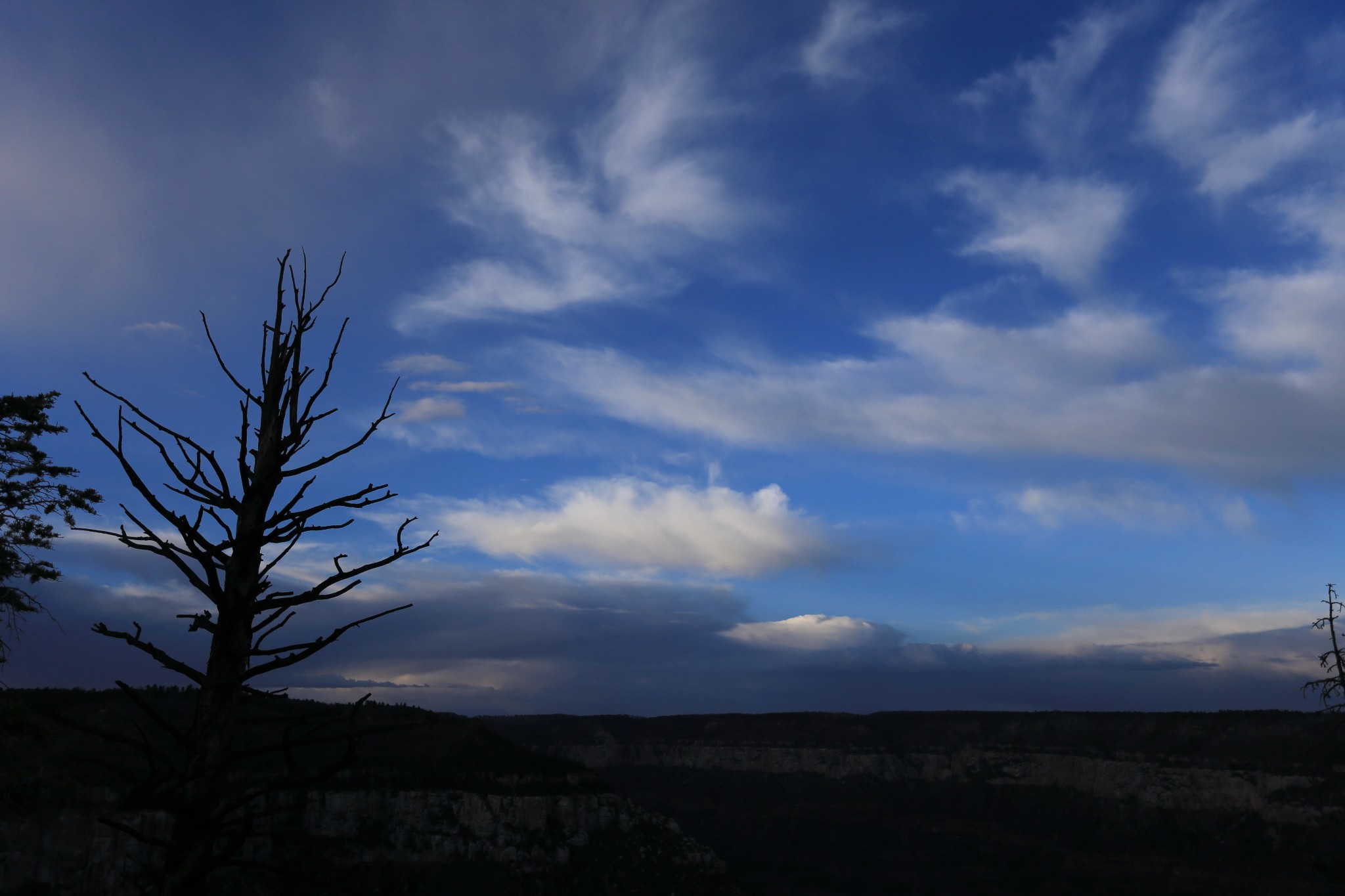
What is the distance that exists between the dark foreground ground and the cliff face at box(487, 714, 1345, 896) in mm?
405

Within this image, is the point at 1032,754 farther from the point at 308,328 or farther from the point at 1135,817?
the point at 308,328

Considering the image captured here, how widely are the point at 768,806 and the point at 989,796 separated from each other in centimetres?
3791

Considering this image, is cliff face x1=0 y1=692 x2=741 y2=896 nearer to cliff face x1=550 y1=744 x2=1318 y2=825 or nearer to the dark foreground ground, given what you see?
the dark foreground ground

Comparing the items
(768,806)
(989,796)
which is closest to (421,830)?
(768,806)

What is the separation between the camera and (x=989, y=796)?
5482 inches

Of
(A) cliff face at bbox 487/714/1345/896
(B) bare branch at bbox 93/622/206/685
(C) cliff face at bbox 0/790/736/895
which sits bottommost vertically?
(A) cliff face at bbox 487/714/1345/896

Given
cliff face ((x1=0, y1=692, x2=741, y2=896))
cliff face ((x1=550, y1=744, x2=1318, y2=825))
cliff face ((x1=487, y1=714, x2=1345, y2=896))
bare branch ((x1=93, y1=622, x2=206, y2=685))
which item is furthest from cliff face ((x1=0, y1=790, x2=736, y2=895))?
cliff face ((x1=550, y1=744, x2=1318, y2=825))

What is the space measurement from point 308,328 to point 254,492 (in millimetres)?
1434

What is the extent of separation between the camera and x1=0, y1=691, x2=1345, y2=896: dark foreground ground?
58.3 m

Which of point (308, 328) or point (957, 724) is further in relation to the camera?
point (957, 724)

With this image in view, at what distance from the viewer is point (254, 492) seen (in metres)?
5.64

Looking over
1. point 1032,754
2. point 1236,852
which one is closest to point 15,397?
point 1236,852

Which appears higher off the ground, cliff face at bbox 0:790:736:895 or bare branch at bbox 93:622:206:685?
bare branch at bbox 93:622:206:685

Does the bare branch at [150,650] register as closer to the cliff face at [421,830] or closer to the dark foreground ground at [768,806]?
the dark foreground ground at [768,806]
